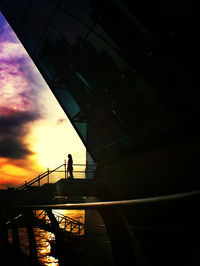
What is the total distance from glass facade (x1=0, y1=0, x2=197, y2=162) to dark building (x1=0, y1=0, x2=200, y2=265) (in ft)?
0.11

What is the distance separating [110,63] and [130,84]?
1177mm

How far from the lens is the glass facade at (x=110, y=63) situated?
641 cm

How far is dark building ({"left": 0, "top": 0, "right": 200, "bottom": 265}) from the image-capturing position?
6145mm

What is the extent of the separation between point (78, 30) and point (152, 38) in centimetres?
366

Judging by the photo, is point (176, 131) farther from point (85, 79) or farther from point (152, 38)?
point (85, 79)

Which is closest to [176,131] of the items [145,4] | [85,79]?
[145,4]

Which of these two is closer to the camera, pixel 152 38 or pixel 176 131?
pixel 152 38

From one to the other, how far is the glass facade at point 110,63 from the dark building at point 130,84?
3 cm

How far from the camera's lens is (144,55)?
22.6 ft

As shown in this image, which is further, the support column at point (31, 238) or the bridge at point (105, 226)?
the support column at point (31, 238)

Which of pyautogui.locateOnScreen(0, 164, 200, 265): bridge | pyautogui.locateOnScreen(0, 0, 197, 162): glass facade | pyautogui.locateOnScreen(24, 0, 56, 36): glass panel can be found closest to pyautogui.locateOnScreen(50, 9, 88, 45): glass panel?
pyautogui.locateOnScreen(0, 0, 197, 162): glass facade

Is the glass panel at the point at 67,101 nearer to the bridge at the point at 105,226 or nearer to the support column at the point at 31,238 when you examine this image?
the bridge at the point at 105,226

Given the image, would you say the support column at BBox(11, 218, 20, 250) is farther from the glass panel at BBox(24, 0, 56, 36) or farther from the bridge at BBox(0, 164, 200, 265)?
the glass panel at BBox(24, 0, 56, 36)

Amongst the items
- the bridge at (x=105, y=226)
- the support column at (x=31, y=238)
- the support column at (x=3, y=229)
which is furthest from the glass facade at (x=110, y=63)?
the support column at (x=3, y=229)
